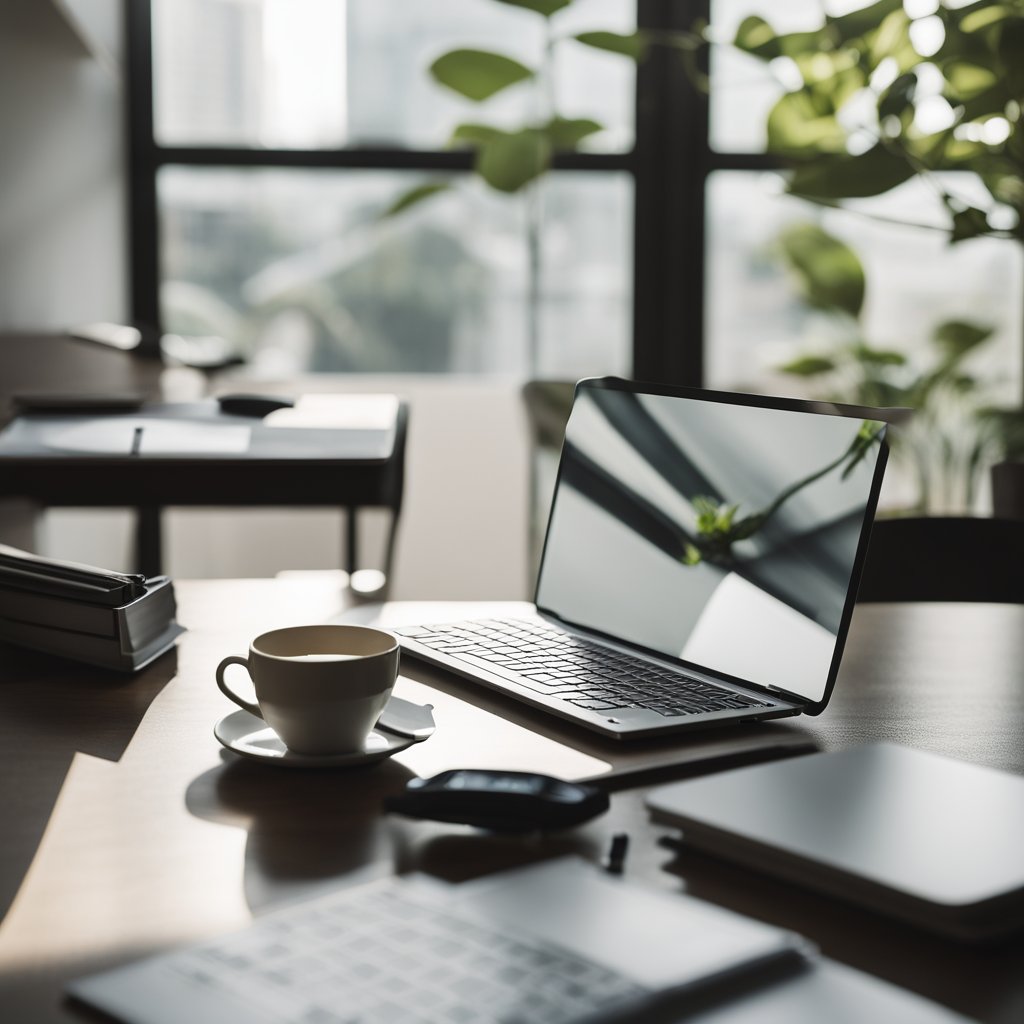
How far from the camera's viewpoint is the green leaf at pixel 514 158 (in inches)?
109

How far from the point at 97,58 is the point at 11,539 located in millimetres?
1297

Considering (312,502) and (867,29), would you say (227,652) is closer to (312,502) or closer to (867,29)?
(312,502)

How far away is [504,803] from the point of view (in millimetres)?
656

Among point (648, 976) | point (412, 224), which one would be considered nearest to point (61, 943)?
point (648, 976)

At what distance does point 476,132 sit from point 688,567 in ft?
6.74

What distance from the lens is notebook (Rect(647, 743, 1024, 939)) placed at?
562 millimetres

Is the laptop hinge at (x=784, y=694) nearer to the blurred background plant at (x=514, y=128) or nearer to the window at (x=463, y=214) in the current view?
the blurred background plant at (x=514, y=128)

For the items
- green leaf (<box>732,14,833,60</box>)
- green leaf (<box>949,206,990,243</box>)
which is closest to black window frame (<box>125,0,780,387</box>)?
green leaf (<box>732,14,833,60</box>)

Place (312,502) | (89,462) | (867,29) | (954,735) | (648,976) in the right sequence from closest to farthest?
(648,976) < (954,735) < (89,462) < (312,502) < (867,29)

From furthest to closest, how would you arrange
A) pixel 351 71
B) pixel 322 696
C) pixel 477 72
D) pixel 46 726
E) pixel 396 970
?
1. pixel 351 71
2. pixel 477 72
3. pixel 46 726
4. pixel 322 696
5. pixel 396 970

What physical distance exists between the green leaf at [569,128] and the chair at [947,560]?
5.16 feet

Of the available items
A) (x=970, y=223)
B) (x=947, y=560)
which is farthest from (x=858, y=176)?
(x=947, y=560)

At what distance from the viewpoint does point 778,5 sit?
3.27 metres

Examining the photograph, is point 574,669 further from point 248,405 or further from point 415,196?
point 415,196
